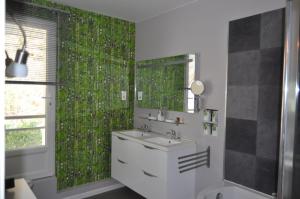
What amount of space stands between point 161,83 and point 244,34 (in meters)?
1.28

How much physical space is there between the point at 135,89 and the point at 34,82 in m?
1.44

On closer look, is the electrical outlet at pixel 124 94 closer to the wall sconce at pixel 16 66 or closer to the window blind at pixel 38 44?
the window blind at pixel 38 44

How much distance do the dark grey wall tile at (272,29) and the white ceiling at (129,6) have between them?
3.20ft

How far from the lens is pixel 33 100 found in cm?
265

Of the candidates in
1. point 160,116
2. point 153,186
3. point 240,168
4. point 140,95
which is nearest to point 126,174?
point 153,186

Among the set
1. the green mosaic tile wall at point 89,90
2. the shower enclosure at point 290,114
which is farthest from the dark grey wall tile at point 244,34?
the green mosaic tile wall at point 89,90

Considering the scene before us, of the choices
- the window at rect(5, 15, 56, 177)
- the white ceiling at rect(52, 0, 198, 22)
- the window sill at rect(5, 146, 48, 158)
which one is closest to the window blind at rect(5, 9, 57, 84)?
the window at rect(5, 15, 56, 177)

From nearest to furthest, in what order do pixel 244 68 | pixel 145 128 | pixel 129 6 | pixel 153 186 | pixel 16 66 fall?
pixel 16 66 → pixel 244 68 → pixel 153 186 → pixel 129 6 → pixel 145 128

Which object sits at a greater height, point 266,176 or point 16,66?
point 16,66

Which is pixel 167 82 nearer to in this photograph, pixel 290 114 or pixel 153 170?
pixel 153 170

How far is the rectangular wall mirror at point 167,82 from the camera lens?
8.77 ft

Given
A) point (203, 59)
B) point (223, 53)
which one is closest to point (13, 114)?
point (203, 59)

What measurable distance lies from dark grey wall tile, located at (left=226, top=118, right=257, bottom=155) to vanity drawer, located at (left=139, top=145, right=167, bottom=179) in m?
0.69

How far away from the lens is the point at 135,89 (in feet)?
11.5
